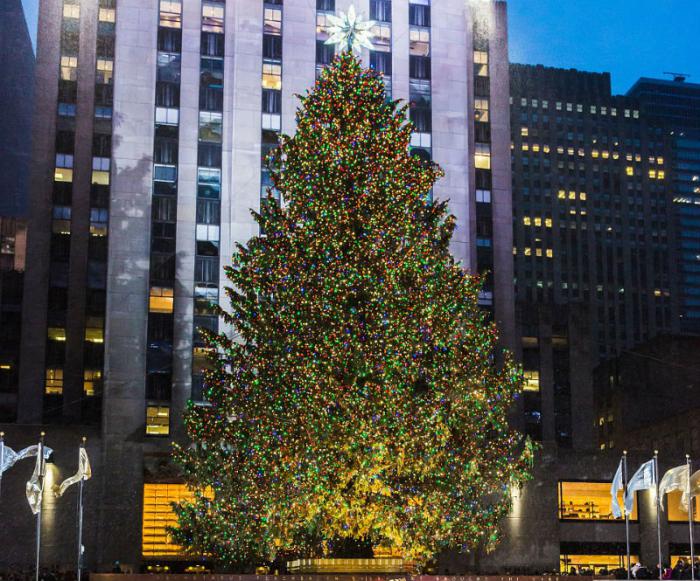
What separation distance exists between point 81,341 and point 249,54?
110ft

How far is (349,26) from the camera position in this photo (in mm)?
61844

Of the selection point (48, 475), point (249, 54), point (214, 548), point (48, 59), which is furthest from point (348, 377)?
point (48, 59)

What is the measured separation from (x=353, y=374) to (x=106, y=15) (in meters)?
55.9

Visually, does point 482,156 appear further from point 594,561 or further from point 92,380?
point 92,380

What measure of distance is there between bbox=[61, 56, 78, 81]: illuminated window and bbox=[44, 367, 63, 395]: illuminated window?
2607 cm

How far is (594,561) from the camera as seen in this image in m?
68.0

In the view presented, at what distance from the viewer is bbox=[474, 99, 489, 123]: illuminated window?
80688mm

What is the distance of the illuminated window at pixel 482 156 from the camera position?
79.6m

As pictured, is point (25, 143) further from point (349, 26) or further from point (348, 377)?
point (348, 377)

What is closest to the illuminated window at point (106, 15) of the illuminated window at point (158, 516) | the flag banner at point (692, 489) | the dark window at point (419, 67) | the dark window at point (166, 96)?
the dark window at point (166, 96)

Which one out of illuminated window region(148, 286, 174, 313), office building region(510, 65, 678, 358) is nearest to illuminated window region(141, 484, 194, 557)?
illuminated window region(148, 286, 174, 313)

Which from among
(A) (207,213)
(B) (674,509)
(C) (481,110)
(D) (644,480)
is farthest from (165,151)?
(D) (644,480)

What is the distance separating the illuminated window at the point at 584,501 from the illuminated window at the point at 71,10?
2366 inches

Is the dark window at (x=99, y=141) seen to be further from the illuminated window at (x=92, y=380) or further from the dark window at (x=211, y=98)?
the dark window at (x=211, y=98)
